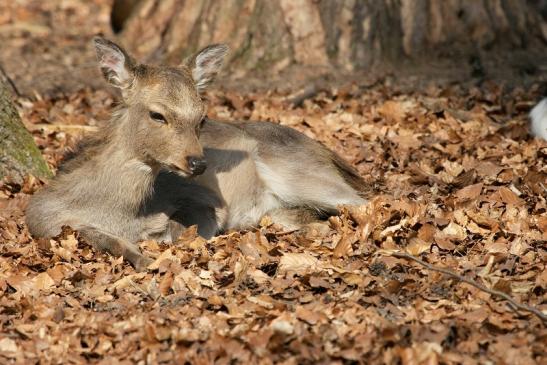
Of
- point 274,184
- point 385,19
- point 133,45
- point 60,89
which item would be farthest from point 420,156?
point 133,45

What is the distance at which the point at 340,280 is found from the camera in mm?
5656

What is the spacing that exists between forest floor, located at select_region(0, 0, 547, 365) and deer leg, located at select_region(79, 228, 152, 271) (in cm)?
8

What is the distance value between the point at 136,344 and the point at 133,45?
8944 mm

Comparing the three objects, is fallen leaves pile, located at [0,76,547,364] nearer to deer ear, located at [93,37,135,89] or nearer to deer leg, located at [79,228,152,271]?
deer leg, located at [79,228,152,271]

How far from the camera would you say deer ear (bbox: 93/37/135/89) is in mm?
6285

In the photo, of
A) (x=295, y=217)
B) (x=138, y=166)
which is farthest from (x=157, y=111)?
(x=295, y=217)

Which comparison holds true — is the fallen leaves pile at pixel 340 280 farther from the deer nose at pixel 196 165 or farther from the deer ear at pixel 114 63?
the deer ear at pixel 114 63

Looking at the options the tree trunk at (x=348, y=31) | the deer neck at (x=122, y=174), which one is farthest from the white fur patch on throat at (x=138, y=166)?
the tree trunk at (x=348, y=31)

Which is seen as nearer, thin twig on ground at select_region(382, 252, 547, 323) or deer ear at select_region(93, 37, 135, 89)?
thin twig on ground at select_region(382, 252, 547, 323)

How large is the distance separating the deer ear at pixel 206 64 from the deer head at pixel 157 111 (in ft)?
0.48

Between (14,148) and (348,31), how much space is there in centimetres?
545

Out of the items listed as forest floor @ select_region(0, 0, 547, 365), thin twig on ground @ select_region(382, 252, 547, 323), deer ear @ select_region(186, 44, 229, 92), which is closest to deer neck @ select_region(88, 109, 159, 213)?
Answer: forest floor @ select_region(0, 0, 547, 365)

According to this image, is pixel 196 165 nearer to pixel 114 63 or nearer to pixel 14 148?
pixel 114 63

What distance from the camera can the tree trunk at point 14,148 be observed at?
7.59 meters
